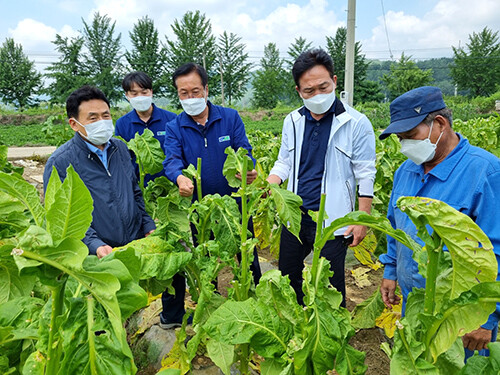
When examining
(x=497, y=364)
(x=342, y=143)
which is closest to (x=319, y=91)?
(x=342, y=143)

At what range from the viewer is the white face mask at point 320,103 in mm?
2723

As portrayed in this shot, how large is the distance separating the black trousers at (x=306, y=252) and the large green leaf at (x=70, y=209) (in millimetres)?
1993

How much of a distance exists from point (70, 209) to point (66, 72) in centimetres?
4538

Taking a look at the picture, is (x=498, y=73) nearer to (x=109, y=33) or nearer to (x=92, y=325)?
(x=109, y=33)

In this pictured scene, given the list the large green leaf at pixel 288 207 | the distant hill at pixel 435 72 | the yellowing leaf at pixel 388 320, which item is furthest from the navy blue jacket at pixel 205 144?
the distant hill at pixel 435 72

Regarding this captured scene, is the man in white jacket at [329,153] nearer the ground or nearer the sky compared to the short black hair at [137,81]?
nearer the ground

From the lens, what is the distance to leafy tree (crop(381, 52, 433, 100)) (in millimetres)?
40250

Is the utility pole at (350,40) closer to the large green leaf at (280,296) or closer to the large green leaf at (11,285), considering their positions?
the large green leaf at (280,296)

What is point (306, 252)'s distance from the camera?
9.93 feet

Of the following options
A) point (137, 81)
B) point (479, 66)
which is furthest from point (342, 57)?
point (137, 81)

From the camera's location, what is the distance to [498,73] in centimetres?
4334

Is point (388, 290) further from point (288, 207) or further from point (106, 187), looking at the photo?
point (106, 187)

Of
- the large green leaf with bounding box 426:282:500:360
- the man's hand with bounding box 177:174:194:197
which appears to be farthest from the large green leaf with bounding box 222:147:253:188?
the large green leaf with bounding box 426:282:500:360

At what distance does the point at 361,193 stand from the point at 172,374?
1.95 metres
